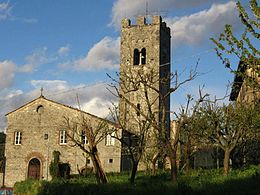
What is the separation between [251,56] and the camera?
9.25 meters

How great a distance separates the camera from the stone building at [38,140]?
116 feet

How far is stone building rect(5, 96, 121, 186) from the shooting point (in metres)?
35.4

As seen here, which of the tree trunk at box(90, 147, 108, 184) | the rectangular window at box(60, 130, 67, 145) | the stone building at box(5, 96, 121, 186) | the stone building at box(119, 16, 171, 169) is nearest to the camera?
the tree trunk at box(90, 147, 108, 184)

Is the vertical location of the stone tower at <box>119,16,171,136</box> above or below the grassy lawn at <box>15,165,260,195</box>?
above

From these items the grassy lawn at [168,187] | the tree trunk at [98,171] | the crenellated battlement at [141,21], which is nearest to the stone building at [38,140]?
the crenellated battlement at [141,21]

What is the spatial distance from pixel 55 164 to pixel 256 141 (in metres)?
18.2

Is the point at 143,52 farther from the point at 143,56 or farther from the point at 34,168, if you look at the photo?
the point at 34,168

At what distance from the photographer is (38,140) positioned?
3706 centimetres

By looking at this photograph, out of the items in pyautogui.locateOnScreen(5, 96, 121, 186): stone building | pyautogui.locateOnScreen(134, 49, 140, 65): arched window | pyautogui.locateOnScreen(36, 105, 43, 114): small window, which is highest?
pyautogui.locateOnScreen(134, 49, 140, 65): arched window

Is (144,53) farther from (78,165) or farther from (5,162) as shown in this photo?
(5,162)

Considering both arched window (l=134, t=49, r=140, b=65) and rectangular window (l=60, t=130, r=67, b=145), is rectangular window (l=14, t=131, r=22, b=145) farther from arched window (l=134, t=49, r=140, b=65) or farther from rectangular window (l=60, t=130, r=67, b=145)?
arched window (l=134, t=49, r=140, b=65)

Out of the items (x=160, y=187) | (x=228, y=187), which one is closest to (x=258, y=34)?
(x=228, y=187)

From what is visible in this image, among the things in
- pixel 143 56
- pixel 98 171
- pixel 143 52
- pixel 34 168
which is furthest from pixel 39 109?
pixel 98 171

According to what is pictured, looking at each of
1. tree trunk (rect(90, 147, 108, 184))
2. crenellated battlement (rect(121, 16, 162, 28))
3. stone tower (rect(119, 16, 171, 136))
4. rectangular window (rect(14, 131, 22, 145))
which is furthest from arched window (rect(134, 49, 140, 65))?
tree trunk (rect(90, 147, 108, 184))
